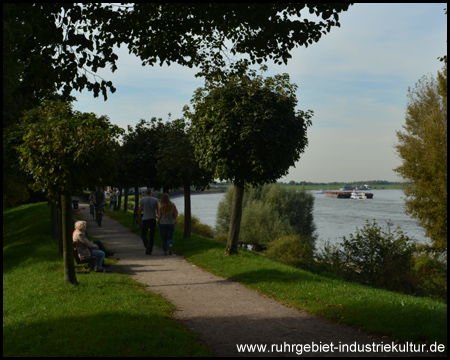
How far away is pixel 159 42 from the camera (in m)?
9.59

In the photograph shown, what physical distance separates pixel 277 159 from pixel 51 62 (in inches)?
308

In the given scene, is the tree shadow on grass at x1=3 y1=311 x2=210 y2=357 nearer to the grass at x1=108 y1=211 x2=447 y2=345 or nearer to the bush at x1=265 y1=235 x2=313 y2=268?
the grass at x1=108 y1=211 x2=447 y2=345

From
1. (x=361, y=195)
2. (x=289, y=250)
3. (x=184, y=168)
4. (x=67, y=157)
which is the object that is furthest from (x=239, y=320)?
(x=361, y=195)

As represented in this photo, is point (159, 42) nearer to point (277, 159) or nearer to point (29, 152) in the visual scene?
point (29, 152)

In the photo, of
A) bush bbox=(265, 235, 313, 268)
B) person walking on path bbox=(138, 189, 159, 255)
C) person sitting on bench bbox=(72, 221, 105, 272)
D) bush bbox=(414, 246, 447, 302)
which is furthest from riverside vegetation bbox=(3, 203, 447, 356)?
bush bbox=(265, 235, 313, 268)

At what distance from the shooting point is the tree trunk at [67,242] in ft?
33.7

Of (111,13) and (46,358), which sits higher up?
(111,13)

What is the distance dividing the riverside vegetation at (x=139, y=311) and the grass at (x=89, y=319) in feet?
0.04

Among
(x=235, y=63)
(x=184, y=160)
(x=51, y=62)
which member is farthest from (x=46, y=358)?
(x=184, y=160)

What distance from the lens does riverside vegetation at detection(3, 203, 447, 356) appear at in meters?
6.18

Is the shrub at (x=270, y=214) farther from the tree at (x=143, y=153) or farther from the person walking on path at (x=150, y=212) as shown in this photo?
the person walking on path at (x=150, y=212)

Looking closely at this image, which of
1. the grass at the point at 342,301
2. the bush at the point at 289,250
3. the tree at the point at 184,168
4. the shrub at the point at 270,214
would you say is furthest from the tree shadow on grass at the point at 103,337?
the shrub at the point at 270,214

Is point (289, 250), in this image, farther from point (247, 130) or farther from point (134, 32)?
point (134, 32)

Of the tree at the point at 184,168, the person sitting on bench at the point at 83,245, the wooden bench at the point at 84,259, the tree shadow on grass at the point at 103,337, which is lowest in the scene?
the tree shadow on grass at the point at 103,337
